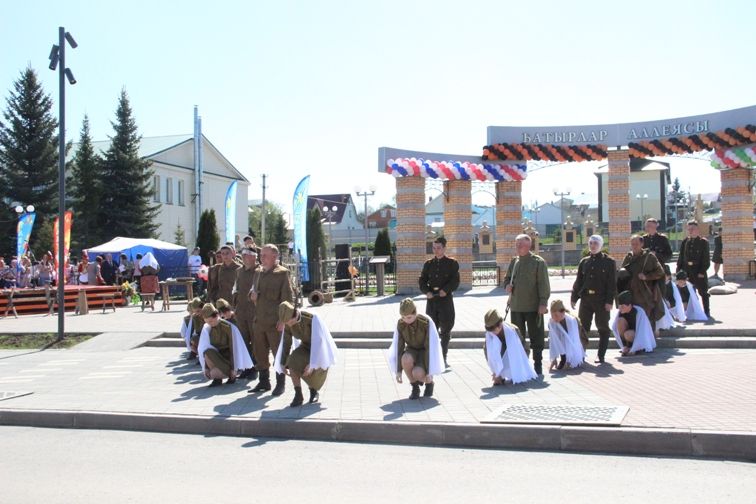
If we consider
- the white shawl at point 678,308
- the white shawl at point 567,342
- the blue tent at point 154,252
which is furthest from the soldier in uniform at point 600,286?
the blue tent at point 154,252

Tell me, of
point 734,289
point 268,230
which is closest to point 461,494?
point 734,289

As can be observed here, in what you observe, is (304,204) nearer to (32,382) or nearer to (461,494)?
(32,382)

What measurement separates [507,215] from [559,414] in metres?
20.0

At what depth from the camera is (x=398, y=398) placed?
9.12m

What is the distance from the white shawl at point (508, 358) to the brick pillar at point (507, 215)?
17645 mm

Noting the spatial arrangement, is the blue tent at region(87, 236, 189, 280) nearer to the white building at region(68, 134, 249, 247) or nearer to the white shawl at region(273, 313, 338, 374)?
the white building at region(68, 134, 249, 247)

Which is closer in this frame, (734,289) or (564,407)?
(564,407)

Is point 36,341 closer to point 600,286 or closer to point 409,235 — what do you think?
point 600,286

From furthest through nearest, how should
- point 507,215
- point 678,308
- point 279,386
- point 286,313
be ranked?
point 507,215
point 678,308
point 279,386
point 286,313

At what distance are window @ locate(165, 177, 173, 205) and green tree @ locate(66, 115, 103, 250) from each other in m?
9.04

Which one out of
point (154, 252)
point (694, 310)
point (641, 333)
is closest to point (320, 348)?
point (641, 333)

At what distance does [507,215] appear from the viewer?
27.4 metres

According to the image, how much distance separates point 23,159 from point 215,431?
4136 cm

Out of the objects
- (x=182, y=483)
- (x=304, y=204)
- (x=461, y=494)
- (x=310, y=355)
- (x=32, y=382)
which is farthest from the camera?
(x=304, y=204)
